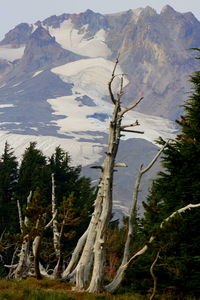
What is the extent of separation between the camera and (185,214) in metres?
15.8

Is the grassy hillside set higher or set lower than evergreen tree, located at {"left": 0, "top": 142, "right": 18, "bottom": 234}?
lower

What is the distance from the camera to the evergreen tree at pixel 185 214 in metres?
15.0

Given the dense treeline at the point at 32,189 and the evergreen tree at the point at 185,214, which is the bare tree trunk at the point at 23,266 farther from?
the dense treeline at the point at 32,189

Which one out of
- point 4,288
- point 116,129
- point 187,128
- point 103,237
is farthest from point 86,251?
point 187,128

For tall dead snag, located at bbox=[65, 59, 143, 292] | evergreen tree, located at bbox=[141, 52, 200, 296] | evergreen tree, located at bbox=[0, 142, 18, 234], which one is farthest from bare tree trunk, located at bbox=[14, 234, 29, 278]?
evergreen tree, located at bbox=[0, 142, 18, 234]

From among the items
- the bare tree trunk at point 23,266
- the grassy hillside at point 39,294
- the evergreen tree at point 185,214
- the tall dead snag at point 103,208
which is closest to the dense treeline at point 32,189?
the bare tree trunk at point 23,266

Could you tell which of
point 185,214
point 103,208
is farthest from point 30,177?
point 185,214

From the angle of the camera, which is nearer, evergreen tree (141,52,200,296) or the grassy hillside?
the grassy hillside

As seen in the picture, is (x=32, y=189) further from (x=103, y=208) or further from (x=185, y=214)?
(x=185, y=214)

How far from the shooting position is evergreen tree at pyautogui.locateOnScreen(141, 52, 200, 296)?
15.0 metres

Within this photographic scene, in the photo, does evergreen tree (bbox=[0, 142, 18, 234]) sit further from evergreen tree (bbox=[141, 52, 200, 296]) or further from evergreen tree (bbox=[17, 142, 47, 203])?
evergreen tree (bbox=[141, 52, 200, 296])

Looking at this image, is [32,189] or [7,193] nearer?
[32,189]

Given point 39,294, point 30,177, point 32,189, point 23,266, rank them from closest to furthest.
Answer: point 39,294
point 23,266
point 32,189
point 30,177

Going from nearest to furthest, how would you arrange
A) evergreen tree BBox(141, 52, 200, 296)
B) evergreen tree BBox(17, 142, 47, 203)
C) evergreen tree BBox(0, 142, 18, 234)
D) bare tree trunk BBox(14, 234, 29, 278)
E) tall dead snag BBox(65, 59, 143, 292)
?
evergreen tree BBox(141, 52, 200, 296), tall dead snag BBox(65, 59, 143, 292), bare tree trunk BBox(14, 234, 29, 278), evergreen tree BBox(0, 142, 18, 234), evergreen tree BBox(17, 142, 47, 203)
